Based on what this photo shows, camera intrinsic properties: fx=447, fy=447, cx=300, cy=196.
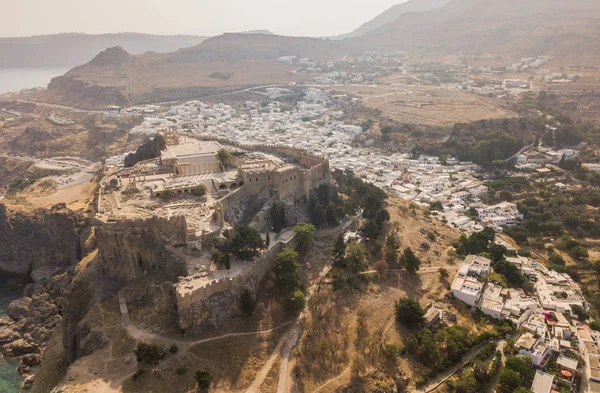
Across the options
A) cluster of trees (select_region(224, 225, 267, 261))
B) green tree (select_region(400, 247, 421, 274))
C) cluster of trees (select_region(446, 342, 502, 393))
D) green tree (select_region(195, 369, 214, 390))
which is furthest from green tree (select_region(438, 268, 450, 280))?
green tree (select_region(195, 369, 214, 390))

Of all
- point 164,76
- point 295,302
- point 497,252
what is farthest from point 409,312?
point 164,76

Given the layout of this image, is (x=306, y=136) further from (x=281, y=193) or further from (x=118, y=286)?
(x=118, y=286)

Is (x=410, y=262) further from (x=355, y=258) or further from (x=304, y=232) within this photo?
(x=304, y=232)

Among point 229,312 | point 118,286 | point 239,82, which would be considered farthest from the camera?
point 239,82

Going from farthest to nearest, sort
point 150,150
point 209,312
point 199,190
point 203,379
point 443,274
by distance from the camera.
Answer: point 150,150, point 443,274, point 199,190, point 209,312, point 203,379

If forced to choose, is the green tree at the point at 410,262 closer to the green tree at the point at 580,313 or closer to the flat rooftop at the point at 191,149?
the green tree at the point at 580,313

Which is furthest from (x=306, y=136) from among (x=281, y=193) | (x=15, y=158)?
(x=15, y=158)
